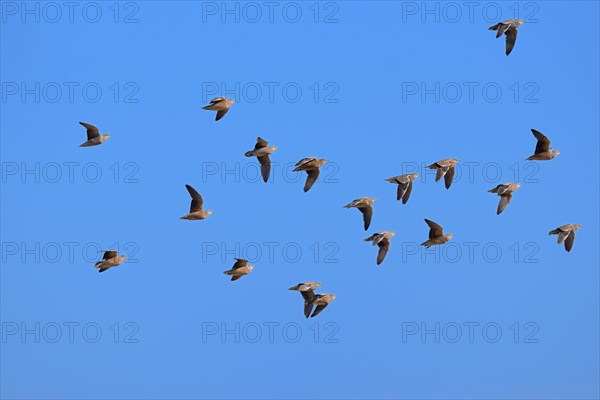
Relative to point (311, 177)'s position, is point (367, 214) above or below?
below

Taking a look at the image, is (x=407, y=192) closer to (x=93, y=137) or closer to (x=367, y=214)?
(x=367, y=214)

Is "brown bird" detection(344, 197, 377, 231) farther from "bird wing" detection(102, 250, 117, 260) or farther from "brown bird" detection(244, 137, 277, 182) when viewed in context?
"bird wing" detection(102, 250, 117, 260)

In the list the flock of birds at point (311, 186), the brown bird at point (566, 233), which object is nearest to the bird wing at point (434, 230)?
the flock of birds at point (311, 186)

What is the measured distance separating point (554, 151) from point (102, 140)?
17374 millimetres

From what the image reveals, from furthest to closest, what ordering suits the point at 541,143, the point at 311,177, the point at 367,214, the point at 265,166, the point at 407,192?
the point at 367,214
the point at 265,166
the point at 311,177
the point at 407,192
the point at 541,143

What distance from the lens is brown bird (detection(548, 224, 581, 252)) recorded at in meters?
60.2

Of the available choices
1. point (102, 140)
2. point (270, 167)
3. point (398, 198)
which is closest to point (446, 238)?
point (398, 198)

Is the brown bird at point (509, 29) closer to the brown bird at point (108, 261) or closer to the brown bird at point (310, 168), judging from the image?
the brown bird at point (310, 168)

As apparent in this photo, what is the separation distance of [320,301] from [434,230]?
204 inches

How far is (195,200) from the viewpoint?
60.3 metres

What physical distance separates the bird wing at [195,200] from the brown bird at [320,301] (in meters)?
5.66

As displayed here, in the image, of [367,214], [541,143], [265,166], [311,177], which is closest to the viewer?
[541,143]

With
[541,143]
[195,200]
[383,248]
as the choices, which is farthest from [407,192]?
[195,200]

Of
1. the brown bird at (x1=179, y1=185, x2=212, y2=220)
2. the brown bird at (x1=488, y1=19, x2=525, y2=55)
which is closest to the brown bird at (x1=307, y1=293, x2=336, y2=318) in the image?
the brown bird at (x1=179, y1=185, x2=212, y2=220)
